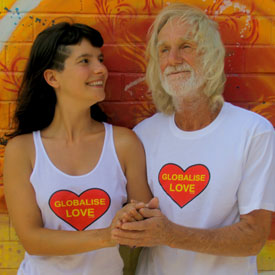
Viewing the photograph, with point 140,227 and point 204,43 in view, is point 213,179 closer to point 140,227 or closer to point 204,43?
point 140,227

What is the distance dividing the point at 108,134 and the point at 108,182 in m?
0.31

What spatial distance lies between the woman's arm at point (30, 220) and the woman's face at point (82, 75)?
1.31 ft

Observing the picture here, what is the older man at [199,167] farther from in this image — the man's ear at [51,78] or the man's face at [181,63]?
the man's ear at [51,78]

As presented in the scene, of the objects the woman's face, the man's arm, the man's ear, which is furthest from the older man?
the man's ear

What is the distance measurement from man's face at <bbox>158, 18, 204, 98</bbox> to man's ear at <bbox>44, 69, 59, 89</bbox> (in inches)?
26.1

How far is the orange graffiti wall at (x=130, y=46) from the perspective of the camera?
2771mm

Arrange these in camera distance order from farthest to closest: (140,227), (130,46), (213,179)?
(130,46), (213,179), (140,227)

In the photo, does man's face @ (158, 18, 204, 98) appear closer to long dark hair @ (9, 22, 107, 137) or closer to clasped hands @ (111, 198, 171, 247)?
long dark hair @ (9, 22, 107, 137)

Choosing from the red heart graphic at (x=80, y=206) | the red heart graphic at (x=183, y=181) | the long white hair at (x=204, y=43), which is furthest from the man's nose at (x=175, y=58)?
the red heart graphic at (x=80, y=206)

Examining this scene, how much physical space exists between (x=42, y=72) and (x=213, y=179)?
1.20m

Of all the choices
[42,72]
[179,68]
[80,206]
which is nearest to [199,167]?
[179,68]

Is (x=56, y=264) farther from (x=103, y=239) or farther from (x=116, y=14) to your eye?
(x=116, y=14)

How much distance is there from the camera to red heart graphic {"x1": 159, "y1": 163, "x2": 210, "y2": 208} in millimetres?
2285

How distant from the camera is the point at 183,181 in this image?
2.32 metres
